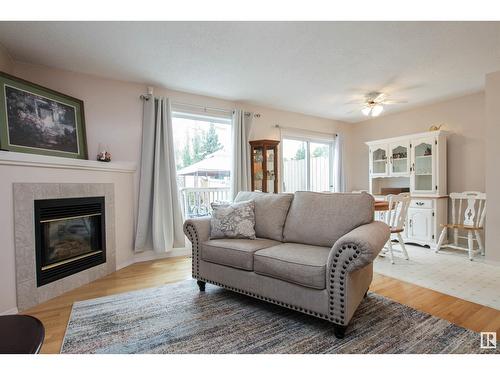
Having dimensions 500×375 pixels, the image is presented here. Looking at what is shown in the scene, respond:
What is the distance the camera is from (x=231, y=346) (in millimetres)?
1614

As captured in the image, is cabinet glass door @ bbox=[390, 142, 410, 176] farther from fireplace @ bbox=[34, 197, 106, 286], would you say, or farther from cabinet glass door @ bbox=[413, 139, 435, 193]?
fireplace @ bbox=[34, 197, 106, 286]

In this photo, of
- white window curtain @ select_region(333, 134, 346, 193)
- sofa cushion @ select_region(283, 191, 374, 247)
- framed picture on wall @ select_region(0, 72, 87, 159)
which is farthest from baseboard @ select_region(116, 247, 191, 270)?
white window curtain @ select_region(333, 134, 346, 193)

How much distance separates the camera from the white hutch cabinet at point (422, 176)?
4090 mm

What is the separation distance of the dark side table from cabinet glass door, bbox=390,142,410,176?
495 cm

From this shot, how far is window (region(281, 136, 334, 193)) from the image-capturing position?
16.6 ft

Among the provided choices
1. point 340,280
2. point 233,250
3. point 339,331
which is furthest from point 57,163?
point 339,331

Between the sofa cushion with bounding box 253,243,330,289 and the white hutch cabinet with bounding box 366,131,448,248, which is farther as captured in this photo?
the white hutch cabinet with bounding box 366,131,448,248

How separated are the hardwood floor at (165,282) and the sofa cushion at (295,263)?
0.92m

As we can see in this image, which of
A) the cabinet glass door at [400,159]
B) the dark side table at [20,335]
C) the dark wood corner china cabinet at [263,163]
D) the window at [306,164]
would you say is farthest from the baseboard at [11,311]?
the cabinet glass door at [400,159]

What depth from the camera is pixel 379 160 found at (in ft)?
16.4

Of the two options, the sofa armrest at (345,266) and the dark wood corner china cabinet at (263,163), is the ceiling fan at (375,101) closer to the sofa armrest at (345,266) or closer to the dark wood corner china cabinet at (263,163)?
the dark wood corner china cabinet at (263,163)
